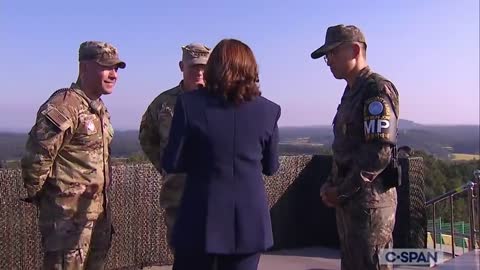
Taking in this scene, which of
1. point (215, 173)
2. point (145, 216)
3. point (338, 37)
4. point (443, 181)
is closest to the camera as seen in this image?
point (215, 173)

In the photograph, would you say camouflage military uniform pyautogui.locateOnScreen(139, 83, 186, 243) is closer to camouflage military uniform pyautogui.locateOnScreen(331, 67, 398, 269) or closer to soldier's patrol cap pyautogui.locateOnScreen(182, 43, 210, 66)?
soldier's patrol cap pyautogui.locateOnScreen(182, 43, 210, 66)

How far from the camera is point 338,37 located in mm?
3043

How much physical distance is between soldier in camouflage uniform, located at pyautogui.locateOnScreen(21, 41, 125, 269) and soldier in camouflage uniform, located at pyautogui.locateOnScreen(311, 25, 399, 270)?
113 cm

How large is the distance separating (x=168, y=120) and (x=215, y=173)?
4.25 ft

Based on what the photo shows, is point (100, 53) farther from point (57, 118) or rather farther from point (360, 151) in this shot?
point (360, 151)

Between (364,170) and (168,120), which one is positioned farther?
(168,120)

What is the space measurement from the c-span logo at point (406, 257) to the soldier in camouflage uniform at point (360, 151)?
4cm

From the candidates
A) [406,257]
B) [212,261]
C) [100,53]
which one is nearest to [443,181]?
[406,257]

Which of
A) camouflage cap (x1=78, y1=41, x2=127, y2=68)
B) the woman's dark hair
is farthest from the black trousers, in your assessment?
camouflage cap (x1=78, y1=41, x2=127, y2=68)

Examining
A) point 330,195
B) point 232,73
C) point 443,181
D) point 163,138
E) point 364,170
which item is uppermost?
point 232,73

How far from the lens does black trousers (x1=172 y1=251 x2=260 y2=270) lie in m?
2.29

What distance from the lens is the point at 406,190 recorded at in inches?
275

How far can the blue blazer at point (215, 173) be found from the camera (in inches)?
88.2

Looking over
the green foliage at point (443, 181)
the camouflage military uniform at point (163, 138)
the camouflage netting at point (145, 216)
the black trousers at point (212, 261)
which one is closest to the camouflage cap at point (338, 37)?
the camouflage military uniform at point (163, 138)
